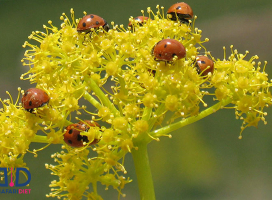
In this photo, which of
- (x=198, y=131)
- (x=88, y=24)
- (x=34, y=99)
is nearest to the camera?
(x=34, y=99)

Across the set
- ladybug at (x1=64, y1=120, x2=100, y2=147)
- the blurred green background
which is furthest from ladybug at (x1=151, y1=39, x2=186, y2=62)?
the blurred green background

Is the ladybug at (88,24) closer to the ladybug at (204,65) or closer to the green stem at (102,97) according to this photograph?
the green stem at (102,97)

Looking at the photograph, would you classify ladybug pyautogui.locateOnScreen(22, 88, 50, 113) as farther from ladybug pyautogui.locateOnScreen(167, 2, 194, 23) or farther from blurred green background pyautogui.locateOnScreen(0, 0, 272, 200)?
blurred green background pyautogui.locateOnScreen(0, 0, 272, 200)

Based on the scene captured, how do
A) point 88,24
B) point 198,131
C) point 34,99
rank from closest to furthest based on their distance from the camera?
point 34,99 < point 88,24 < point 198,131

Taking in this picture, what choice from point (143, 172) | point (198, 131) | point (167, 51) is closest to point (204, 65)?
point (167, 51)

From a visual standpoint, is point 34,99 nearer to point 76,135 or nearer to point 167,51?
point 76,135

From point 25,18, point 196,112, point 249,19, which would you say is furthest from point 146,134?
point 25,18
